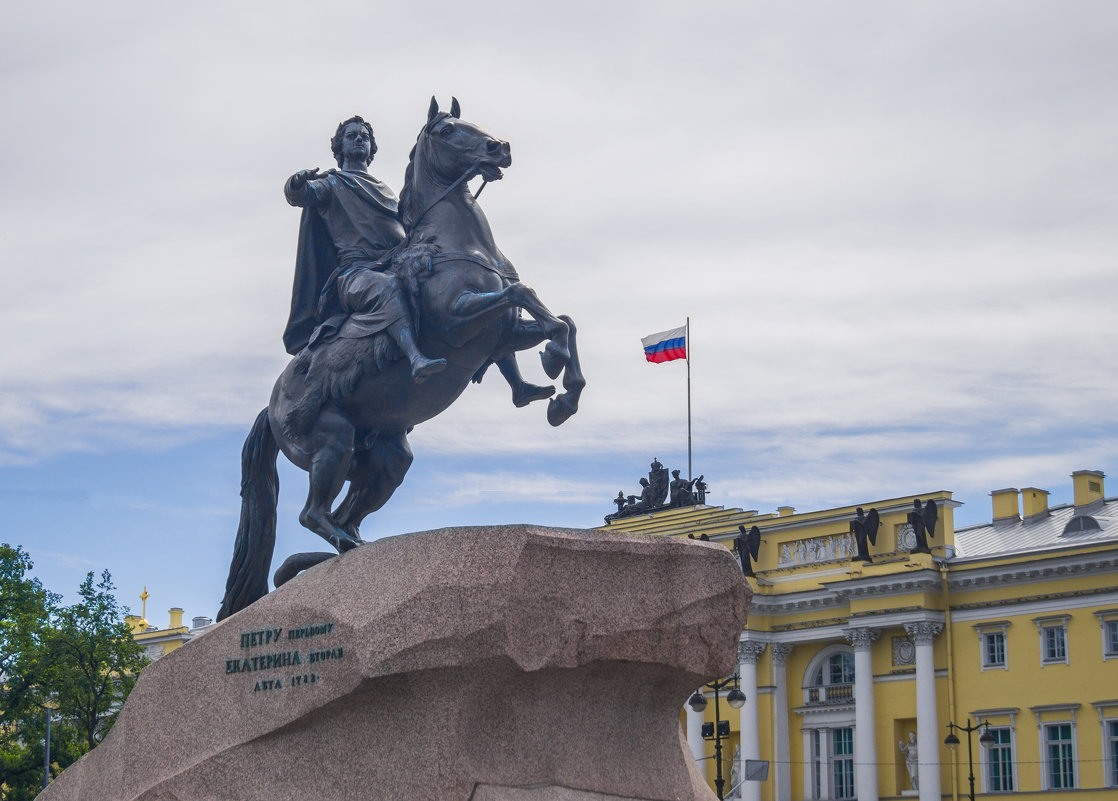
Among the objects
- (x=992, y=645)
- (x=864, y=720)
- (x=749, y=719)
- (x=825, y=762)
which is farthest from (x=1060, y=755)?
(x=749, y=719)

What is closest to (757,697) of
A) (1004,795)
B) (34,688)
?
(1004,795)

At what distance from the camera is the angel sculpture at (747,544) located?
51469mm

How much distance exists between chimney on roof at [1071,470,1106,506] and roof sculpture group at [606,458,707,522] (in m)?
12.3

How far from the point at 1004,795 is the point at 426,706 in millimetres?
40471

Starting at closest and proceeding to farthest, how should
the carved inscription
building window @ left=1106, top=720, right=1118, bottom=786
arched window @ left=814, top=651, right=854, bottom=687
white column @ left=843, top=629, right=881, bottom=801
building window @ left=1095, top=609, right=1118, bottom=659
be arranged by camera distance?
1. the carved inscription
2. building window @ left=1106, top=720, right=1118, bottom=786
3. building window @ left=1095, top=609, right=1118, bottom=659
4. white column @ left=843, top=629, right=881, bottom=801
5. arched window @ left=814, top=651, right=854, bottom=687

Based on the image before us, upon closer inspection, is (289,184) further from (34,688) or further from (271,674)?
(34,688)

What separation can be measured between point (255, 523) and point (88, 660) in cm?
2748

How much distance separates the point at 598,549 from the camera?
26.0ft

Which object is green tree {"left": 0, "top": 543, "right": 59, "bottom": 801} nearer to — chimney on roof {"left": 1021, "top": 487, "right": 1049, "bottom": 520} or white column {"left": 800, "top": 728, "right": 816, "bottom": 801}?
white column {"left": 800, "top": 728, "right": 816, "bottom": 801}

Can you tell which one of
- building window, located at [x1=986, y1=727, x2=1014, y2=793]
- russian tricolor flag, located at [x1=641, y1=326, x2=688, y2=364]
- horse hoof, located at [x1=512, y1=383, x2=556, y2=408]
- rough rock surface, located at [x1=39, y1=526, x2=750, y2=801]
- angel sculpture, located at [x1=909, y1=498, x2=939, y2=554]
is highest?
russian tricolor flag, located at [x1=641, y1=326, x2=688, y2=364]

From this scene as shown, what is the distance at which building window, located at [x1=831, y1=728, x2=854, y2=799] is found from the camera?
49.7 m

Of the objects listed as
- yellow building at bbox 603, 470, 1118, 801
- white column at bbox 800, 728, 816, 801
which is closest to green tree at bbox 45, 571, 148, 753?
yellow building at bbox 603, 470, 1118, 801

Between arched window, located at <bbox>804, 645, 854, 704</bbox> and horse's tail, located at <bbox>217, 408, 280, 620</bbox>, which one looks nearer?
horse's tail, located at <bbox>217, 408, 280, 620</bbox>

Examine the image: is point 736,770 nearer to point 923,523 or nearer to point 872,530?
point 872,530
